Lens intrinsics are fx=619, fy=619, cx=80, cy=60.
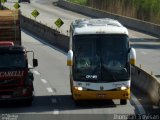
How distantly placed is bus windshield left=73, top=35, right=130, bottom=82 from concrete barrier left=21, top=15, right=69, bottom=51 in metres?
21.4

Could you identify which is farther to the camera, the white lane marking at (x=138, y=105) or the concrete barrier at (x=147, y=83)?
the concrete barrier at (x=147, y=83)

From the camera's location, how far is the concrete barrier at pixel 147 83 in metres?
21.2

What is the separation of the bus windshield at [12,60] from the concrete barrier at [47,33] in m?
21.0

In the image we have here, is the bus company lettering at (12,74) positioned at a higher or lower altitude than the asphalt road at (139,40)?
higher

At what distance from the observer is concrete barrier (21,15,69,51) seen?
4422 cm

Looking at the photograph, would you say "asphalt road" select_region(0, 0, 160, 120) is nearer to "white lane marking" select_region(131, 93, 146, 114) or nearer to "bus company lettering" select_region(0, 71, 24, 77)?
"white lane marking" select_region(131, 93, 146, 114)

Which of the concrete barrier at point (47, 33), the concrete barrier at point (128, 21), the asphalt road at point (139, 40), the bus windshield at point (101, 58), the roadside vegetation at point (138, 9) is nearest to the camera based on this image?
the bus windshield at point (101, 58)

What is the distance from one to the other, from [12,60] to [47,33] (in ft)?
94.3

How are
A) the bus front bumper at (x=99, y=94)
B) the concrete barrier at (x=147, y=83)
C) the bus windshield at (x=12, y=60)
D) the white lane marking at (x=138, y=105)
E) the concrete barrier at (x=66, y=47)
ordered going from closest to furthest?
1. the white lane marking at (x=138, y=105)
2. the bus front bumper at (x=99, y=94)
3. the concrete barrier at (x=147, y=83)
4. the bus windshield at (x=12, y=60)
5. the concrete barrier at (x=66, y=47)

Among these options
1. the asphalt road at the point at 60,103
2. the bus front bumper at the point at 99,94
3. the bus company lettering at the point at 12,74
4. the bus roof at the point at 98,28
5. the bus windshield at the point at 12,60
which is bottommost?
the asphalt road at the point at 60,103

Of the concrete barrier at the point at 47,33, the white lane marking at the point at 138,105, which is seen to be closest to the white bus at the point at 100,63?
the white lane marking at the point at 138,105

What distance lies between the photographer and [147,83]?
2366 centimetres

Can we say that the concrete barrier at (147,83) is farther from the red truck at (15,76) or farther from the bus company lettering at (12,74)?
the bus company lettering at (12,74)

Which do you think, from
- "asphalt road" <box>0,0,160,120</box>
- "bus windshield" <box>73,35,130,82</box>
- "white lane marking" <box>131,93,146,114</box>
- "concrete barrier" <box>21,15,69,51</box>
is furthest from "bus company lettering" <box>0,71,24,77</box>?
"concrete barrier" <box>21,15,69,51</box>
